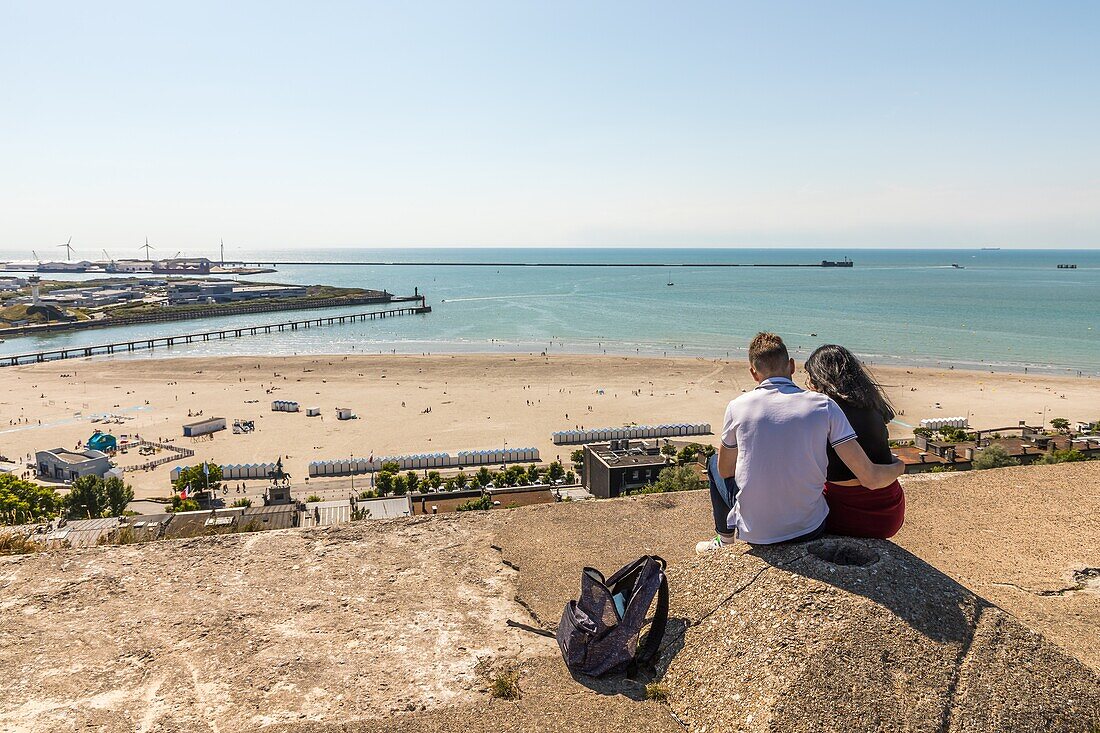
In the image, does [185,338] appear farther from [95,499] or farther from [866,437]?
[866,437]

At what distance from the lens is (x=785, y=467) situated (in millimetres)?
3672

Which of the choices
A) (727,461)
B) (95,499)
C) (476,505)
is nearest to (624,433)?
(476,505)

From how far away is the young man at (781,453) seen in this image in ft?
11.8

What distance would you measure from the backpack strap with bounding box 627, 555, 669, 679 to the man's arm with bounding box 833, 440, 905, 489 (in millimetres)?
1134

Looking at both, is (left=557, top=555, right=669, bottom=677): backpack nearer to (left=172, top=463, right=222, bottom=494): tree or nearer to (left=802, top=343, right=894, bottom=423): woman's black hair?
(left=802, top=343, right=894, bottom=423): woman's black hair

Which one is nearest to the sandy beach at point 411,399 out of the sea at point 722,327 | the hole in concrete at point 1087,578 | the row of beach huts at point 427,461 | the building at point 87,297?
the row of beach huts at point 427,461

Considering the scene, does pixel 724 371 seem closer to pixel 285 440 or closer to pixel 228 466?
pixel 285 440

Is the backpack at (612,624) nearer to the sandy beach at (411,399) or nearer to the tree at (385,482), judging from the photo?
the tree at (385,482)

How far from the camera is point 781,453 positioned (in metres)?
3.65

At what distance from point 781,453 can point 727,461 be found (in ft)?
1.19

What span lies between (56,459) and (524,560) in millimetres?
26855

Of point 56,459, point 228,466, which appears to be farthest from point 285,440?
point 56,459

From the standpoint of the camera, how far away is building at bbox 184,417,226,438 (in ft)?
106

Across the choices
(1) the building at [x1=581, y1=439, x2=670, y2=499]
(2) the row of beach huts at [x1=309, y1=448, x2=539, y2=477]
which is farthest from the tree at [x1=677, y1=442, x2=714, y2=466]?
(2) the row of beach huts at [x1=309, y1=448, x2=539, y2=477]
